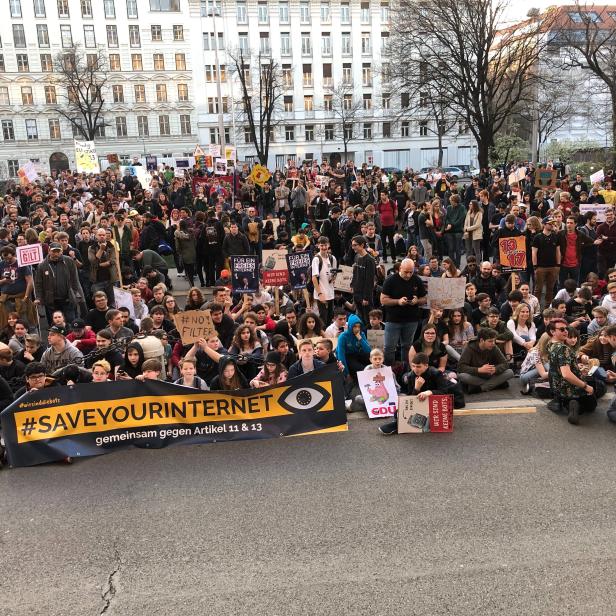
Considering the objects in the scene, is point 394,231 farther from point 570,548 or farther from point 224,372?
point 570,548

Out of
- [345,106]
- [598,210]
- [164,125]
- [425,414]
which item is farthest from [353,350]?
[164,125]

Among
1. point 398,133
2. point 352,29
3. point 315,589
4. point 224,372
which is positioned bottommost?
point 315,589

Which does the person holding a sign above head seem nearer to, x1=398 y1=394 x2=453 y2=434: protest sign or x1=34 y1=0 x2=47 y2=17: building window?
x1=398 y1=394 x2=453 y2=434: protest sign

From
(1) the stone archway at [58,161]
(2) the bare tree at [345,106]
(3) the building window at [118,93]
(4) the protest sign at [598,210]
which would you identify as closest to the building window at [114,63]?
(3) the building window at [118,93]

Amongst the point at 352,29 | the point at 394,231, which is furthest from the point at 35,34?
the point at 394,231

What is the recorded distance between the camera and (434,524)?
5.91 metres

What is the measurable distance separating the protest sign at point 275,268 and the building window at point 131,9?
6900 cm

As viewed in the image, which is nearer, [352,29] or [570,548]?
[570,548]

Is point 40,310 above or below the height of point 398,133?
below

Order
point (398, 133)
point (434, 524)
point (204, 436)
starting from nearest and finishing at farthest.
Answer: point (434, 524), point (204, 436), point (398, 133)

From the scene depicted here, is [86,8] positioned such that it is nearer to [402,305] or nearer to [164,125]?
[164,125]

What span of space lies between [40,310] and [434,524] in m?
8.68

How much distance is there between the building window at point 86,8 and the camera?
7056 centimetres

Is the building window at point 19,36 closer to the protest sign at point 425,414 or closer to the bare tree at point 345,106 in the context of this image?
the bare tree at point 345,106
